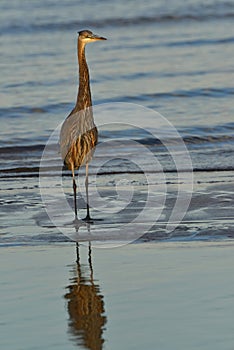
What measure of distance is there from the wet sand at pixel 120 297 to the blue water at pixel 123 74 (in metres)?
1.10

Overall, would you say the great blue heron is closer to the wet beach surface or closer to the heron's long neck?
the heron's long neck

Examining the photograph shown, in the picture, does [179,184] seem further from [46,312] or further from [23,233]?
[46,312]

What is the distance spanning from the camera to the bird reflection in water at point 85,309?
536cm

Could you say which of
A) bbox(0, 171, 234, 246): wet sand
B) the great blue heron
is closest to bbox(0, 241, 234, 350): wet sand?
bbox(0, 171, 234, 246): wet sand

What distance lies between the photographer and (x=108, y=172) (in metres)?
11.1

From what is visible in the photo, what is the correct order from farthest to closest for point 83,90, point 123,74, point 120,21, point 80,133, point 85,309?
point 120,21, point 123,74, point 83,90, point 80,133, point 85,309

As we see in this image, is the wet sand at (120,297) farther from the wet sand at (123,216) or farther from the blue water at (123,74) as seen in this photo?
the blue water at (123,74)

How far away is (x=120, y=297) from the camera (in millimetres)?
6039

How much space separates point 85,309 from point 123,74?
43.2 feet

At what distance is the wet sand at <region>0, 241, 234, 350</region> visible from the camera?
5316 millimetres

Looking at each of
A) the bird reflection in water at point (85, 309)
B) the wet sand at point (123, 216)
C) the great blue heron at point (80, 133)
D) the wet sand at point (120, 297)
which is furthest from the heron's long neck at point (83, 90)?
the bird reflection in water at point (85, 309)

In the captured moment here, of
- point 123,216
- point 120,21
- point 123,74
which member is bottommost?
point 123,216

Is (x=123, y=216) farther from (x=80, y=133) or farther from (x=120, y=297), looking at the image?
(x=120, y=297)

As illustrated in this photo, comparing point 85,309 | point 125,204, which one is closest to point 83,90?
point 125,204
